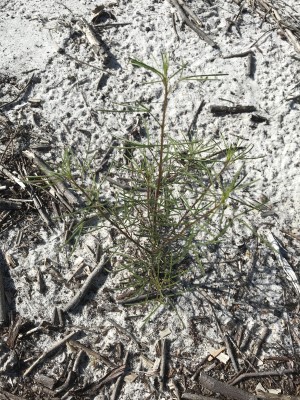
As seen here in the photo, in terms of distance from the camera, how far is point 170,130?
9.70 ft

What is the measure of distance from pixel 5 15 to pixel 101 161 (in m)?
1.37

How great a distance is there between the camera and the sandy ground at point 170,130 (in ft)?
7.79

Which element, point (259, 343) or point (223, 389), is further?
point (259, 343)

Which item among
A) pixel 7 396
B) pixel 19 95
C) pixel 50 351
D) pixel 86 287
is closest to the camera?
pixel 7 396

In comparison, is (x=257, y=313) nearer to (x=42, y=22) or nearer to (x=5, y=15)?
(x=42, y=22)

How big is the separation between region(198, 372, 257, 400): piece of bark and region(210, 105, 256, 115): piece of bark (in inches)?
58.4

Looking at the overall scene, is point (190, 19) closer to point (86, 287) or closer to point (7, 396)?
point (86, 287)

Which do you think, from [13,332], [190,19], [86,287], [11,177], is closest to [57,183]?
[11,177]

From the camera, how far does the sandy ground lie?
2373mm

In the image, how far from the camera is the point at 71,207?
105 inches

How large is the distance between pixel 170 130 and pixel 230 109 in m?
0.38

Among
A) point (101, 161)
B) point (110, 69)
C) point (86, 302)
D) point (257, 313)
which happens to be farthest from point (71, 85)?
point (257, 313)

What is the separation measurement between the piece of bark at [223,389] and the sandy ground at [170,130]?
6cm

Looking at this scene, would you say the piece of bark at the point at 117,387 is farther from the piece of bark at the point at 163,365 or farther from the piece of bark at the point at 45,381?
the piece of bark at the point at 45,381
